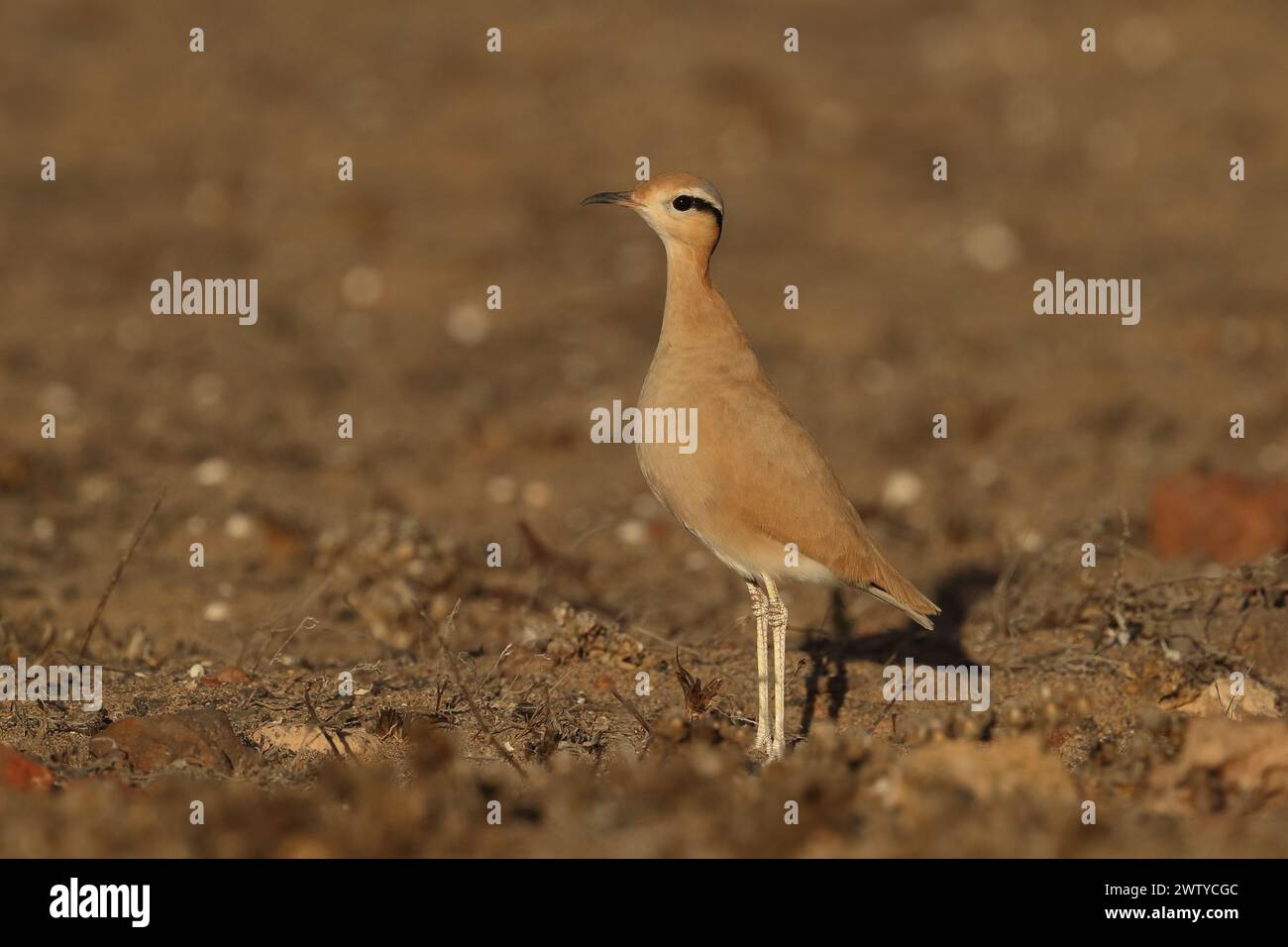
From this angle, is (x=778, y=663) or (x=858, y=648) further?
(x=858, y=648)

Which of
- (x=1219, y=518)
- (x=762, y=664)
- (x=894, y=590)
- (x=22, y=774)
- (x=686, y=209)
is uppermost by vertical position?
(x=686, y=209)

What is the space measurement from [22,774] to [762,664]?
7.72 ft

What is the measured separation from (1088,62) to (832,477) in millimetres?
14480

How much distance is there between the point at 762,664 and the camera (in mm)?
5355

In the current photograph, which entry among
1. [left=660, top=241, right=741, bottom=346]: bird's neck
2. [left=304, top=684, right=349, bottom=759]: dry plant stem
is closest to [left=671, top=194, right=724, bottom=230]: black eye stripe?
[left=660, top=241, right=741, bottom=346]: bird's neck

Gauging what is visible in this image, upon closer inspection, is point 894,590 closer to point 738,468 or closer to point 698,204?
point 738,468

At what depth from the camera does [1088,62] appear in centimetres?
1841

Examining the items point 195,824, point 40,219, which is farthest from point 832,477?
point 40,219

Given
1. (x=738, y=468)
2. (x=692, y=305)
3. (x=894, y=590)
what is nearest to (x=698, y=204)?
(x=692, y=305)

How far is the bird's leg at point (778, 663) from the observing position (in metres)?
5.09

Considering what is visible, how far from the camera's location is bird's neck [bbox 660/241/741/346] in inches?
216

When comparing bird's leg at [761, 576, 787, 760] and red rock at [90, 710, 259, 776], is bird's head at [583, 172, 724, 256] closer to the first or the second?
bird's leg at [761, 576, 787, 760]

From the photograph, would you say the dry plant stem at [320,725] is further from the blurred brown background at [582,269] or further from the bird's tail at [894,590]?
the bird's tail at [894,590]

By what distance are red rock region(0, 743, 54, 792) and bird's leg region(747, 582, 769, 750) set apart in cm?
220
